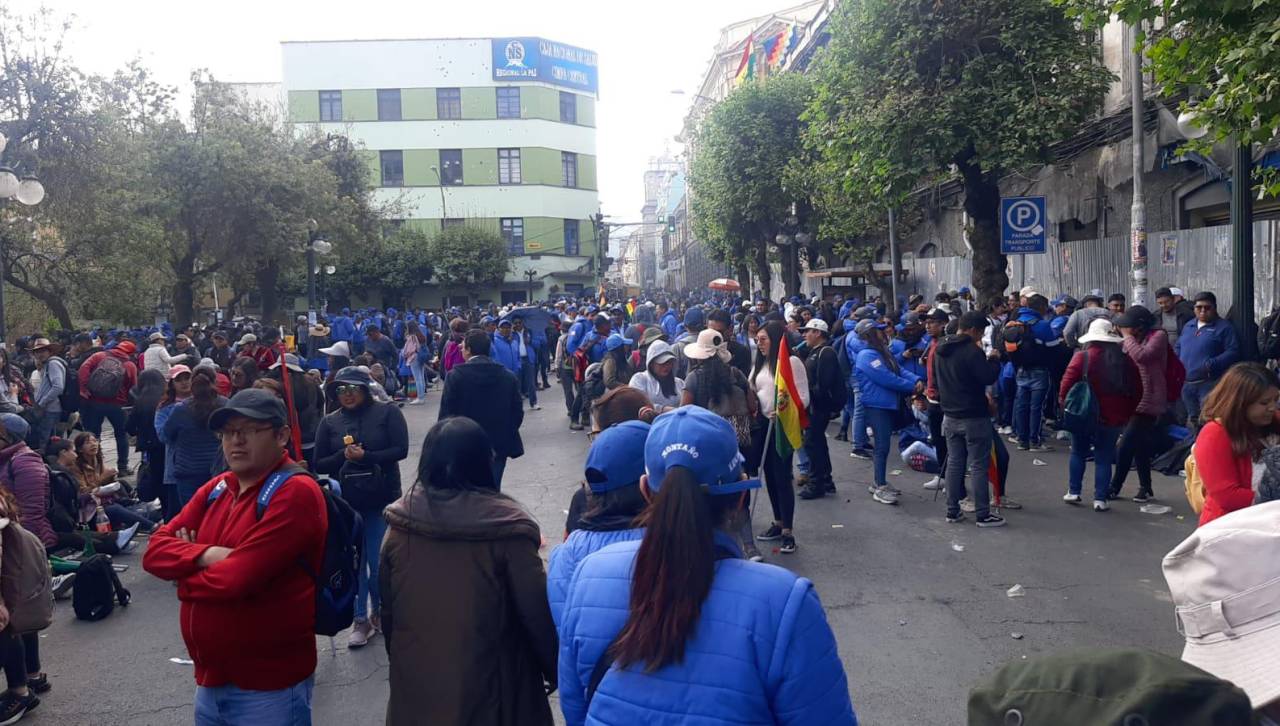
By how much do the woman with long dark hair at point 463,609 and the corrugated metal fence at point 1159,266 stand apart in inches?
503

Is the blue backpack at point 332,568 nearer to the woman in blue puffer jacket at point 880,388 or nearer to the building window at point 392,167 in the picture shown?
the woman in blue puffer jacket at point 880,388

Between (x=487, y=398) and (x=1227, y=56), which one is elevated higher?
(x=1227, y=56)

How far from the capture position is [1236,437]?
4.64 metres

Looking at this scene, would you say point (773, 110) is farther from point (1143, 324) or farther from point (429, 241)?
point (429, 241)

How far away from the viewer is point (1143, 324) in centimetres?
895

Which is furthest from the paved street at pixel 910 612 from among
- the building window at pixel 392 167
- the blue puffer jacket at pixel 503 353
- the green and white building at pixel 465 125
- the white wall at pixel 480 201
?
the building window at pixel 392 167

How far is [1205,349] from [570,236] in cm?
4707

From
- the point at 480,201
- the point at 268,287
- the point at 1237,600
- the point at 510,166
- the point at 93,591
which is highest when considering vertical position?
the point at 510,166


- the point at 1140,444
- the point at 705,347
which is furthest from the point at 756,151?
the point at 705,347

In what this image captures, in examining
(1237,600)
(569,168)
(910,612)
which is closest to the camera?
(1237,600)

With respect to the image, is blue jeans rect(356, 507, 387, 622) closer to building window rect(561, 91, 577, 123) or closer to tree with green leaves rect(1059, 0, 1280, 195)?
tree with green leaves rect(1059, 0, 1280, 195)

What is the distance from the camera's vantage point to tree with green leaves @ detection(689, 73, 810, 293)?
29078 mm

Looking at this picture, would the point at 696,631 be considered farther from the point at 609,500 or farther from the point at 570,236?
the point at 570,236

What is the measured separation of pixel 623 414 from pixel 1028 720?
3.78 metres
